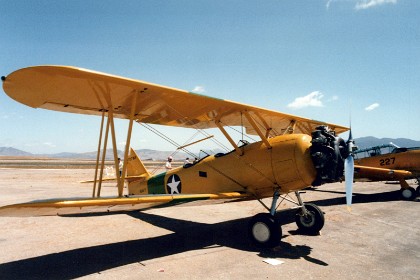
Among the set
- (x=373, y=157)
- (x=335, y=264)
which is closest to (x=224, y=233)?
(x=335, y=264)

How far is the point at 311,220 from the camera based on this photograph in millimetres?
6828

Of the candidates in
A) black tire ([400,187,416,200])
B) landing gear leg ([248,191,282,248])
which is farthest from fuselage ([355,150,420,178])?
landing gear leg ([248,191,282,248])

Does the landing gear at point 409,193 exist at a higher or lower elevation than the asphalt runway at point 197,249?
higher

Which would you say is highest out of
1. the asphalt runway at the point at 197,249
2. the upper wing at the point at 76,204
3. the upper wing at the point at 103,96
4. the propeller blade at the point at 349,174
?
the upper wing at the point at 103,96

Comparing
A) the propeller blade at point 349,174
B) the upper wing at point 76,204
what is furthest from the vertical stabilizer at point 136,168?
the propeller blade at point 349,174

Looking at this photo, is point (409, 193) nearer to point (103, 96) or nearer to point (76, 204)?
→ point (103, 96)

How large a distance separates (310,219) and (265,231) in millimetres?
1877

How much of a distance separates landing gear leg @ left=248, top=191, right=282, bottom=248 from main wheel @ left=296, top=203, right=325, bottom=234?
60.7 inches

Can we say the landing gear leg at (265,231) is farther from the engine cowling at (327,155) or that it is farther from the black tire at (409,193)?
the black tire at (409,193)

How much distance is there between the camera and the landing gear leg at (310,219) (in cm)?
670

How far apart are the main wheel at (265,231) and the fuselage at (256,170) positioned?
2.84 feet

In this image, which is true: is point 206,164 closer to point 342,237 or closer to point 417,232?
point 342,237

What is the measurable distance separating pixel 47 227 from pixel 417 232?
9.52 meters

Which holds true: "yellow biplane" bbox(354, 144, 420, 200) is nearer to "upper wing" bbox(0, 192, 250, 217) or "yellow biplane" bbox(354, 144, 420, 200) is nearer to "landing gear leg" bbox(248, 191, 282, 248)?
"landing gear leg" bbox(248, 191, 282, 248)
